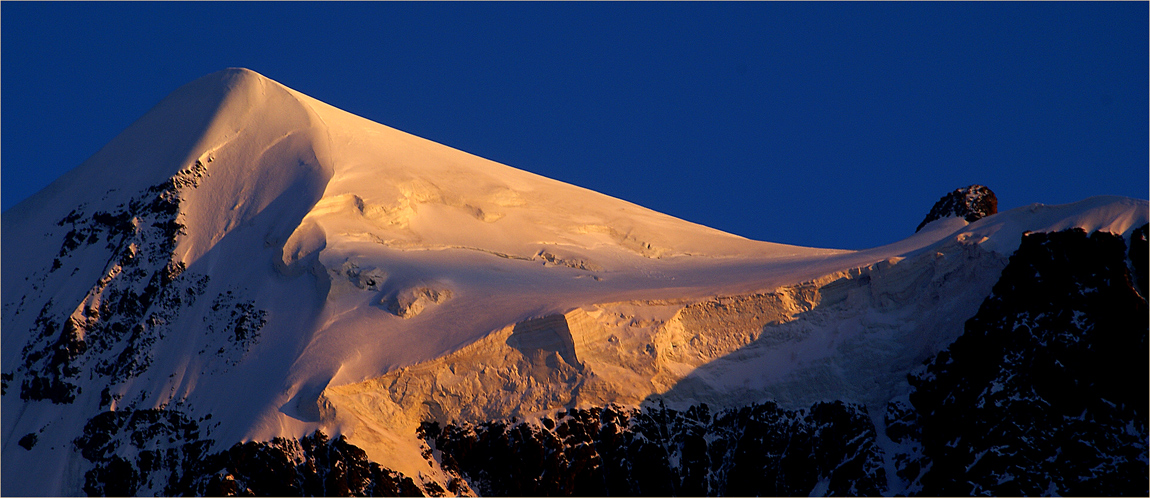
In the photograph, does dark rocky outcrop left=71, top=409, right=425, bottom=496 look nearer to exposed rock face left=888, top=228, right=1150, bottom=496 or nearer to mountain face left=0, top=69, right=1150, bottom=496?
mountain face left=0, top=69, right=1150, bottom=496

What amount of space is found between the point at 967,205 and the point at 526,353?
3100 cm

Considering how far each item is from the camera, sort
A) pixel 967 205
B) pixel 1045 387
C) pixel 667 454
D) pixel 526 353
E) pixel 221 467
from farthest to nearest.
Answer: pixel 967 205 → pixel 526 353 → pixel 667 454 → pixel 1045 387 → pixel 221 467

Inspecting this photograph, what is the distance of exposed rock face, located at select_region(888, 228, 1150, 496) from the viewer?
66.1 meters

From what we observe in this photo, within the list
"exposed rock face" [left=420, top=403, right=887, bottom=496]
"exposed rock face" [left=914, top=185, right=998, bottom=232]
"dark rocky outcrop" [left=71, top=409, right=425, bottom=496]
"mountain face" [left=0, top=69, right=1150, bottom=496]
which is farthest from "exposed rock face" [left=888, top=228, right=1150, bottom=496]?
"dark rocky outcrop" [left=71, top=409, right=425, bottom=496]

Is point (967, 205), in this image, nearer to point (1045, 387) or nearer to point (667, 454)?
point (1045, 387)

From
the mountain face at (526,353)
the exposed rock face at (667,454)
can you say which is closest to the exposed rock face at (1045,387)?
the mountain face at (526,353)

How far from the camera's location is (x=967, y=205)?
87.6 meters

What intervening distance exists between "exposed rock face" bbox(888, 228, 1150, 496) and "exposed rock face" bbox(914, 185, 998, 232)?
13.1 m

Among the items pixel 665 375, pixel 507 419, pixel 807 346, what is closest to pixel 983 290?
pixel 807 346

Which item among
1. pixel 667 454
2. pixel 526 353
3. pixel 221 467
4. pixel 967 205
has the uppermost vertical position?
pixel 967 205

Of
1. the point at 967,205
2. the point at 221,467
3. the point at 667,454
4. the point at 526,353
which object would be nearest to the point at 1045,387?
the point at 667,454

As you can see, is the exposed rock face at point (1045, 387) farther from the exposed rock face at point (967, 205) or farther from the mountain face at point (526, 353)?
the exposed rock face at point (967, 205)

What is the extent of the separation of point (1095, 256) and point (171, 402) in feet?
A: 151

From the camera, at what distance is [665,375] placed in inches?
2881
